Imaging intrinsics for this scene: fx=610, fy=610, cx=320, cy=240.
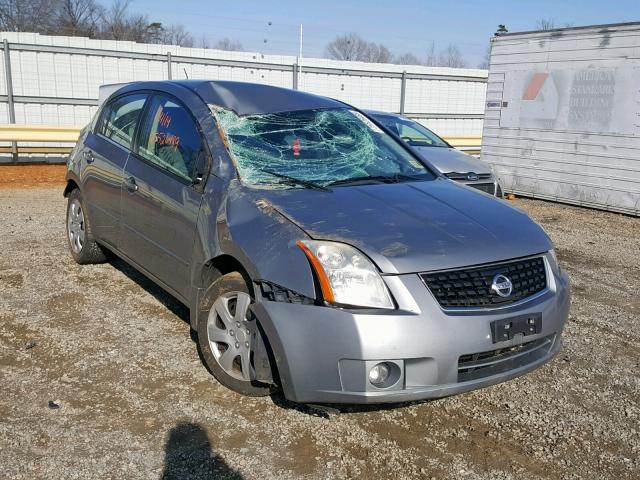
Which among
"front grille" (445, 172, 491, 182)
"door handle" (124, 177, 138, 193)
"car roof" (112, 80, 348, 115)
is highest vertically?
"car roof" (112, 80, 348, 115)

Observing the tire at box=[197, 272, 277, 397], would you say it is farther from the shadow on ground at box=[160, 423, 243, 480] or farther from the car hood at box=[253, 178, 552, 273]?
the car hood at box=[253, 178, 552, 273]

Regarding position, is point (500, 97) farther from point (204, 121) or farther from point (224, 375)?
point (224, 375)

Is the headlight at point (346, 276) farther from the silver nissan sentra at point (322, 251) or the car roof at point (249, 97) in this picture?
the car roof at point (249, 97)

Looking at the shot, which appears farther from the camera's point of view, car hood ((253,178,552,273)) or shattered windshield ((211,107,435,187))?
shattered windshield ((211,107,435,187))

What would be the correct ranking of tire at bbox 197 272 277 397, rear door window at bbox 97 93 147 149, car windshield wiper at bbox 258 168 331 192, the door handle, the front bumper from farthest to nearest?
rear door window at bbox 97 93 147 149 < the door handle < car windshield wiper at bbox 258 168 331 192 < tire at bbox 197 272 277 397 < the front bumper

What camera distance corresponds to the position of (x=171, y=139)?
165 inches

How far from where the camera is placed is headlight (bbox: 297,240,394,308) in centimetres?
283

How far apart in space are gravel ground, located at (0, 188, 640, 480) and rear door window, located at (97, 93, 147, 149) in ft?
4.48

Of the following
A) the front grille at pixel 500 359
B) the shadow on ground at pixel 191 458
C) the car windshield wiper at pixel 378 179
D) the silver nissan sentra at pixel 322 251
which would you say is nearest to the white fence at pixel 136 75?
the silver nissan sentra at pixel 322 251

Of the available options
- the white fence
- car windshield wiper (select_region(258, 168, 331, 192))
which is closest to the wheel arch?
car windshield wiper (select_region(258, 168, 331, 192))

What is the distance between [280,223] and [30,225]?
5827 millimetres

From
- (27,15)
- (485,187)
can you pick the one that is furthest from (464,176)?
(27,15)

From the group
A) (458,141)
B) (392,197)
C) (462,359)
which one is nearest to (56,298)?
(392,197)

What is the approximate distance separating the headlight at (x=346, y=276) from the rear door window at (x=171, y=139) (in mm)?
1272
